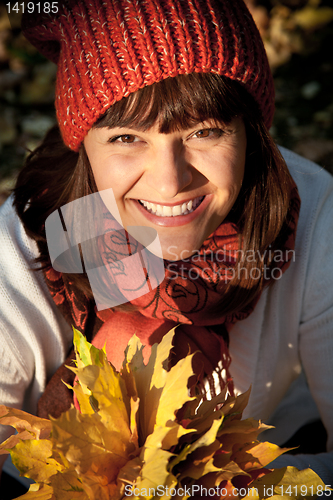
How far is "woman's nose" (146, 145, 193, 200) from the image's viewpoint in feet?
3.19

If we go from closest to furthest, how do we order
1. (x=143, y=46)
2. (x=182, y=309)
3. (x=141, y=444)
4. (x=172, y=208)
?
(x=141, y=444), (x=143, y=46), (x=172, y=208), (x=182, y=309)

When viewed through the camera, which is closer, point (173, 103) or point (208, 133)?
point (173, 103)

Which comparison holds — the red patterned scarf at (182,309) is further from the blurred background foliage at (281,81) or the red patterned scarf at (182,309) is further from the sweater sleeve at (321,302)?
the blurred background foliage at (281,81)

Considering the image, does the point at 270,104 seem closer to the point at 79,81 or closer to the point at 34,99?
the point at 79,81

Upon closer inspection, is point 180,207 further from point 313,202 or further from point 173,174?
point 313,202

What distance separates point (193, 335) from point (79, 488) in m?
0.70

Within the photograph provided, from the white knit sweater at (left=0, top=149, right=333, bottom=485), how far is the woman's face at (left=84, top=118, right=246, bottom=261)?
14.9 inches

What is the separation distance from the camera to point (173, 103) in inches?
36.7

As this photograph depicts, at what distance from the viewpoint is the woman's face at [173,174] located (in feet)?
3.24

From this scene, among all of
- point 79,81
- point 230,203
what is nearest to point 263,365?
point 230,203

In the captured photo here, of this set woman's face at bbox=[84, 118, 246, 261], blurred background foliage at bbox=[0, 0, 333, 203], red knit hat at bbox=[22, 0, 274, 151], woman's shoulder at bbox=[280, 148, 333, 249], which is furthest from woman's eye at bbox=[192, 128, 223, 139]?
blurred background foliage at bbox=[0, 0, 333, 203]

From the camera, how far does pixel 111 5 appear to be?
0.93 m

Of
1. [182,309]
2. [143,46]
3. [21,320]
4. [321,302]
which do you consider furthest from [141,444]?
[321,302]

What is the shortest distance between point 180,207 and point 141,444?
0.63m
